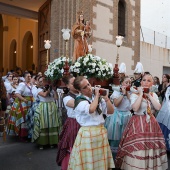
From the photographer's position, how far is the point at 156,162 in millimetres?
3982

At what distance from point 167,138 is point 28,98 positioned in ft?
12.3

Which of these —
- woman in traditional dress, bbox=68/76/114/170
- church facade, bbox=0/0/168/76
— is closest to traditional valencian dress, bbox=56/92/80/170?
woman in traditional dress, bbox=68/76/114/170

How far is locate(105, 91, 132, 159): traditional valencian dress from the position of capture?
5.17 metres

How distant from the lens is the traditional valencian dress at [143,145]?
12.7 feet

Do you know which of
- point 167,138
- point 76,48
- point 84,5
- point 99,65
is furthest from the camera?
point 84,5

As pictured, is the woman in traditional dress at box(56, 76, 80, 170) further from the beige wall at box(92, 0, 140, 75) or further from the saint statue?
the beige wall at box(92, 0, 140, 75)

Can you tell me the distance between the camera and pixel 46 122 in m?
6.11

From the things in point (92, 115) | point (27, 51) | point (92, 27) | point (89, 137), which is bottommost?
point (89, 137)

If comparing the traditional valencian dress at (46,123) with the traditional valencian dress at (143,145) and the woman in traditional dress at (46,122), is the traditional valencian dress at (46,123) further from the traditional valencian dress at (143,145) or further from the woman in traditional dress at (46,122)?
the traditional valencian dress at (143,145)

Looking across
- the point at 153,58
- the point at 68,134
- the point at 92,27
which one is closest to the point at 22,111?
the point at 68,134

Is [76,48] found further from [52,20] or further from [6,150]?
[52,20]

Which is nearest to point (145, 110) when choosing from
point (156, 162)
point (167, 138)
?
point (156, 162)

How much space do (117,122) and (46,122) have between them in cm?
181

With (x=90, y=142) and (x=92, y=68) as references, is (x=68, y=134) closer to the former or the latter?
(x=90, y=142)
